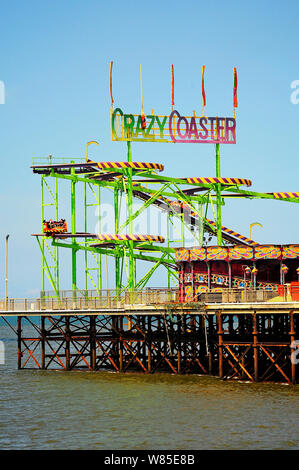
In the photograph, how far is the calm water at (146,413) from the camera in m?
37.0

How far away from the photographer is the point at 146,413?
4322 centimetres

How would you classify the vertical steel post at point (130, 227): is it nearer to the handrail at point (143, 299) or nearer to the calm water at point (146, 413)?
the handrail at point (143, 299)

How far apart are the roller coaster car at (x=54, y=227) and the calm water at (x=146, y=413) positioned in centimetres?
1312

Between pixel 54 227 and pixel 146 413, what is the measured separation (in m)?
26.2

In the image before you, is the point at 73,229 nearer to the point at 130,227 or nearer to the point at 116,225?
the point at 116,225

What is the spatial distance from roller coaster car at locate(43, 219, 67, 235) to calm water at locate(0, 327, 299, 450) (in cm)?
1312

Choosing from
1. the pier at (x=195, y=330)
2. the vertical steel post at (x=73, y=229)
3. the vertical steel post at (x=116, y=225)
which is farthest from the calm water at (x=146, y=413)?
the vertical steel post at (x=116, y=225)

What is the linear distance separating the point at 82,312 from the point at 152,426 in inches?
797

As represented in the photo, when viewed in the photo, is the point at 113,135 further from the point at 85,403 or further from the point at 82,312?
the point at 85,403

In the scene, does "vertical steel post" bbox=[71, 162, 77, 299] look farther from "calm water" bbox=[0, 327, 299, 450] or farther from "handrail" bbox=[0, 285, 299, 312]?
"calm water" bbox=[0, 327, 299, 450]

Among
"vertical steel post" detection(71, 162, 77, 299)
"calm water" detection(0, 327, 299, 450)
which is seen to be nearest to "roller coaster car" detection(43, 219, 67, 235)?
"vertical steel post" detection(71, 162, 77, 299)

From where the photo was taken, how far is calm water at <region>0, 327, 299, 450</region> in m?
37.0

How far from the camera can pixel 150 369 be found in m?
57.4
